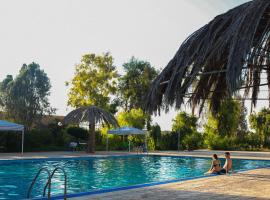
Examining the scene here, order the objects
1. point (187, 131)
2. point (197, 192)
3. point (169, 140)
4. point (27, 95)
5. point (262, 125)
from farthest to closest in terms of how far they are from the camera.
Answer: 1. point (27, 95)
2. point (262, 125)
3. point (187, 131)
4. point (169, 140)
5. point (197, 192)

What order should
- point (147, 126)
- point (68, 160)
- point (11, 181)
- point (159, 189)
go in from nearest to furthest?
point (159, 189) < point (11, 181) < point (68, 160) < point (147, 126)

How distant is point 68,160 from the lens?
1758 cm

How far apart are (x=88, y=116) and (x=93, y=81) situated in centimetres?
1122

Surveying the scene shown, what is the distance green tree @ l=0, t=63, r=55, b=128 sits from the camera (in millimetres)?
42844

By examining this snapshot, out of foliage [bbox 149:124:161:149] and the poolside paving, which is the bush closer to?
foliage [bbox 149:124:161:149]

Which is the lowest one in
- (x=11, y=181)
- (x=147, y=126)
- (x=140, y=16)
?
(x=11, y=181)

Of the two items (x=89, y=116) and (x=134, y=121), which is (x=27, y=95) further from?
(x=89, y=116)

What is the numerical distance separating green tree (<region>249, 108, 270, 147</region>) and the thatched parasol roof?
13500 mm

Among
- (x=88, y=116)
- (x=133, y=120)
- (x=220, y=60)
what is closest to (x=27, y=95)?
(x=133, y=120)

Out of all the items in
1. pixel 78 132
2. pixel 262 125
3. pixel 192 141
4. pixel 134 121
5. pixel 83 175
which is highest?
pixel 134 121

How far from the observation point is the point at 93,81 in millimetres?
32031

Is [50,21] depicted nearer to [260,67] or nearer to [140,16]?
[140,16]

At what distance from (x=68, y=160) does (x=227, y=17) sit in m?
14.3

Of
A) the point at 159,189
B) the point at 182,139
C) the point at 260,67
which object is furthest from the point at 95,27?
the point at 182,139
